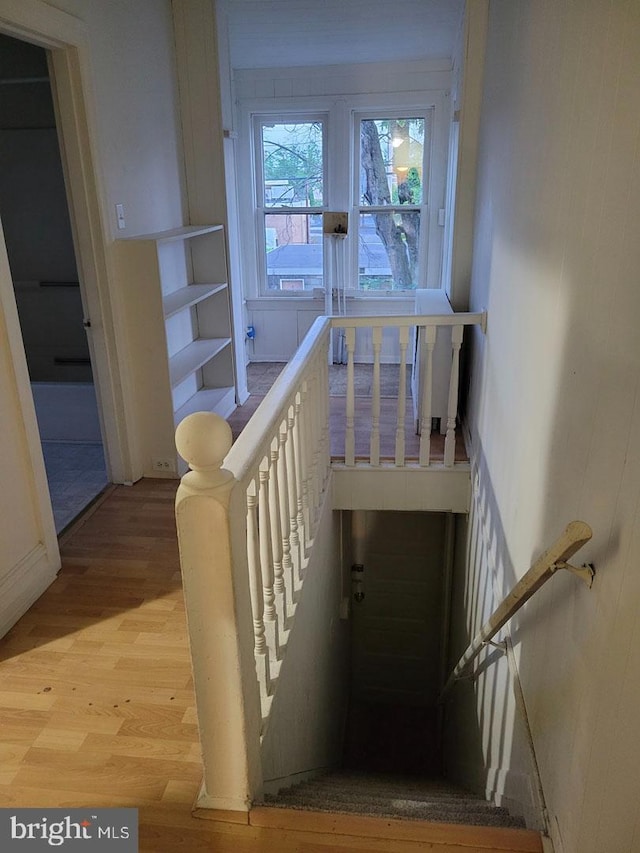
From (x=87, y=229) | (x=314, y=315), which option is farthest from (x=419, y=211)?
(x=87, y=229)

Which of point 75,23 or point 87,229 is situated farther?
point 87,229

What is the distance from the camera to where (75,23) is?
258cm

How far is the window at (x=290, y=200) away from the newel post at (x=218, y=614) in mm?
4459

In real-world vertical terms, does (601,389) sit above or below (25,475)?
above

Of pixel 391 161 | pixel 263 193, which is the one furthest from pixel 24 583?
pixel 391 161

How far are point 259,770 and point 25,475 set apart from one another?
1.46m

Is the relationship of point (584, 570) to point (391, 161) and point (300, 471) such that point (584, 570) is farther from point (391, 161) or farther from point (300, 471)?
point (391, 161)

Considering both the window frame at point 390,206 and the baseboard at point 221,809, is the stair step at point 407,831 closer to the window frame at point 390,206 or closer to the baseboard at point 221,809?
the baseboard at point 221,809

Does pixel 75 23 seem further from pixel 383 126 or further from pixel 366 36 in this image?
pixel 383 126

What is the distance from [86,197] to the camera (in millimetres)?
2803

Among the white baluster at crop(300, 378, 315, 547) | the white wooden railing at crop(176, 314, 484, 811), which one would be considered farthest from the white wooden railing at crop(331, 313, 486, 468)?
the white wooden railing at crop(176, 314, 484, 811)

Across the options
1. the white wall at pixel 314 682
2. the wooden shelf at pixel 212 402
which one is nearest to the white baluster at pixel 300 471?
the white wall at pixel 314 682

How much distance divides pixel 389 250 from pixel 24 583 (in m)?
4.07

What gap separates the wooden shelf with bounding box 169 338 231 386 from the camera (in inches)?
133
